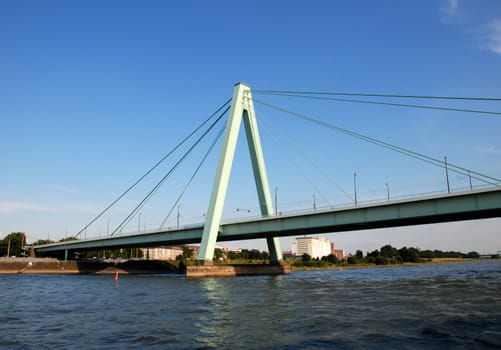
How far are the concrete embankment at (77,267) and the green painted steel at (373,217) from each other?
21380 mm

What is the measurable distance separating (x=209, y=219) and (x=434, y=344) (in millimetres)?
38783

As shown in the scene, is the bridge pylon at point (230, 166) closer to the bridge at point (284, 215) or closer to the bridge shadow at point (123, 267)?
the bridge at point (284, 215)

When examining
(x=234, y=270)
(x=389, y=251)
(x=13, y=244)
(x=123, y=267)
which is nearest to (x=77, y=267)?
(x=123, y=267)

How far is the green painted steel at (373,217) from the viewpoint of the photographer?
119ft

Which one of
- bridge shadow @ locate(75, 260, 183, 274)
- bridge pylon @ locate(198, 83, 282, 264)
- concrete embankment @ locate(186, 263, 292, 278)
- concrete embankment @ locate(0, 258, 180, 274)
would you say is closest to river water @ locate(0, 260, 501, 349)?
Answer: bridge pylon @ locate(198, 83, 282, 264)

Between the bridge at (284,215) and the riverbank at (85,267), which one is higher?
the bridge at (284,215)

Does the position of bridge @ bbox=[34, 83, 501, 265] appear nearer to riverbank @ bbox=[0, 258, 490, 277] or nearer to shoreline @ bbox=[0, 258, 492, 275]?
riverbank @ bbox=[0, 258, 490, 277]

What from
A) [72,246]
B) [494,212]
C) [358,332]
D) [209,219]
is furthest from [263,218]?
[72,246]

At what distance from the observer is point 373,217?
42.5 m

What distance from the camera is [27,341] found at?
41.4 ft

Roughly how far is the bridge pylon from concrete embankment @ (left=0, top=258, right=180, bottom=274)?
115 ft

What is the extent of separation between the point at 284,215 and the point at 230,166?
879 cm

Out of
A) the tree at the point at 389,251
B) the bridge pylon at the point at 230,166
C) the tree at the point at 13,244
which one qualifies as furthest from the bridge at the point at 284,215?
the tree at the point at 389,251

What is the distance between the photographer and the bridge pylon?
4834cm
